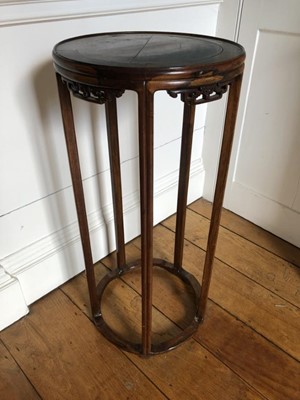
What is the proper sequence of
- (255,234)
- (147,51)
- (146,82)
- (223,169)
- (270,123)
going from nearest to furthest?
(146,82), (147,51), (223,169), (270,123), (255,234)

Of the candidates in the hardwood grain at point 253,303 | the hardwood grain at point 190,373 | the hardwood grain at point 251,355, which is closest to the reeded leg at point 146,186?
the hardwood grain at point 190,373

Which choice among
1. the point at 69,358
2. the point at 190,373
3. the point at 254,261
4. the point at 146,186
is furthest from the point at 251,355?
the point at 146,186

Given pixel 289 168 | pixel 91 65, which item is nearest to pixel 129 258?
pixel 289 168

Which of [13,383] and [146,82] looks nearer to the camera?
[146,82]

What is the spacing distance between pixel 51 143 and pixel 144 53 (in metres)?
0.42

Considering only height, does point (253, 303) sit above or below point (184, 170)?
below

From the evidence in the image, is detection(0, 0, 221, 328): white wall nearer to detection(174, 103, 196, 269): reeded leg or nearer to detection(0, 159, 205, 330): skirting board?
detection(0, 159, 205, 330): skirting board

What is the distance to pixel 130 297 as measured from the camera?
3.70 feet

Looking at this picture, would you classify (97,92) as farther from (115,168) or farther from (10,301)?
(10,301)

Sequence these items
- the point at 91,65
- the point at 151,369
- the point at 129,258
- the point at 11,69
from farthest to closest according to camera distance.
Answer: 1. the point at 129,258
2. the point at 151,369
3. the point at 11,69
4. the point at 91,65

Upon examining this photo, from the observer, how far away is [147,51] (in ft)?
2.20

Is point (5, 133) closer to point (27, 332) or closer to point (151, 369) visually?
point (27, 332)

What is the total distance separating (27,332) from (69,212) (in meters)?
0.37

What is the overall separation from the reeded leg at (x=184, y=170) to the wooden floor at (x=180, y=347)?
141 mm
